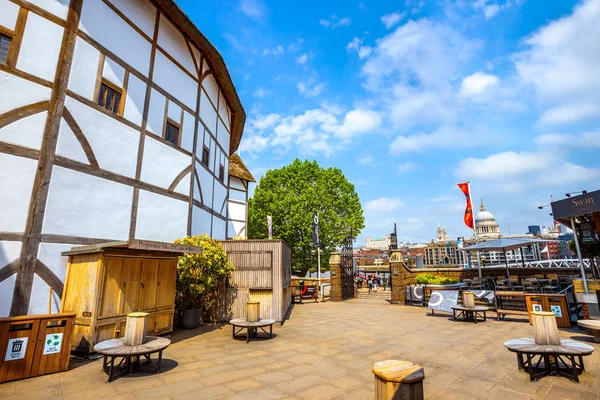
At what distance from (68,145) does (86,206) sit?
5.01ft

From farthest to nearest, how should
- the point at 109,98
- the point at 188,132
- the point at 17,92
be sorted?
the point at 188,132 < the point at 109,98 < the point at 17,92

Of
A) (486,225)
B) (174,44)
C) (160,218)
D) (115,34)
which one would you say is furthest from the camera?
(486,225)

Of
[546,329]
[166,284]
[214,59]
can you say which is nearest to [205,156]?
[214,59]

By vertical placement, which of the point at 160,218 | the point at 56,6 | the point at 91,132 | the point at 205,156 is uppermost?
the point at 56,6

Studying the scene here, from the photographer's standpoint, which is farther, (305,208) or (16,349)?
(305,208)

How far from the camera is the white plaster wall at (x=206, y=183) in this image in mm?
11961

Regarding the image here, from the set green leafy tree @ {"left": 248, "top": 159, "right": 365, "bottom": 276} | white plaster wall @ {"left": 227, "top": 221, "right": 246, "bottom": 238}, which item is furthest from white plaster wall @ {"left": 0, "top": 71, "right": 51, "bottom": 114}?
green leafy tree @ {"left": 248, "top": 159, "right": 365, "bottom": 276}

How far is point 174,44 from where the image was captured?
10727 mm

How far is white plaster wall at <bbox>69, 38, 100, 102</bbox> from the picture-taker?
7.40 meters

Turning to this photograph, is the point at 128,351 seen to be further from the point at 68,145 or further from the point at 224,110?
the point at 224,110

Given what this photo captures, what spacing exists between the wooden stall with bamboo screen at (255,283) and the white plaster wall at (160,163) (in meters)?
3.35

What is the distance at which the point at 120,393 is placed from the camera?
4227 millimetres

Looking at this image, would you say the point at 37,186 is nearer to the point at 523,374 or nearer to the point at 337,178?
the point at 523,374

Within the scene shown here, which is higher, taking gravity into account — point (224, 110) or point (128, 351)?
point (224, 110)
